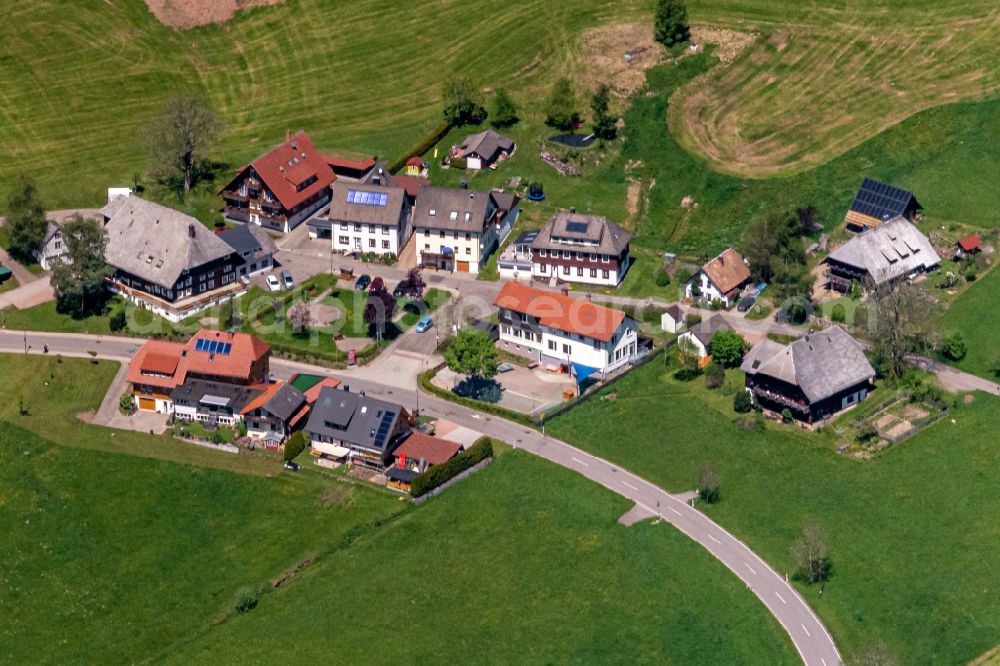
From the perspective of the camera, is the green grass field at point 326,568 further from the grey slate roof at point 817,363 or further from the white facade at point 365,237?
the white facade at point 365,237

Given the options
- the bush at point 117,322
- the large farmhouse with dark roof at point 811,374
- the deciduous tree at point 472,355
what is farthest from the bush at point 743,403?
the bush at point 117,322

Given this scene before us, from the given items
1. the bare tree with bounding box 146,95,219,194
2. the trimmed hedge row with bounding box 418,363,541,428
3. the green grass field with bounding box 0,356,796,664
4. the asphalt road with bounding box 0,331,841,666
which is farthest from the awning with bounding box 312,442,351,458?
the bare tree with bounding box 146,95,219,194

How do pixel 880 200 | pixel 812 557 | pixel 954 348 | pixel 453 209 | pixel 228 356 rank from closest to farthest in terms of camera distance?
pixel 812 557 → pixel 228 356 → pixel 954 348 → pixel 880 200 → pixel 453 209

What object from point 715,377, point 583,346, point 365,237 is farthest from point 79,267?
point 715,377

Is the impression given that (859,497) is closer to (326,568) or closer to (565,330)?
(565,330)

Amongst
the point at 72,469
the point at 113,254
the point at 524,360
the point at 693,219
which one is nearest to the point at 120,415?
the point at 72,469

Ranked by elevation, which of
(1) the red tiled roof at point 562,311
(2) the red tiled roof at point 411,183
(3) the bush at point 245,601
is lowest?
(3) the bush at point 245,601

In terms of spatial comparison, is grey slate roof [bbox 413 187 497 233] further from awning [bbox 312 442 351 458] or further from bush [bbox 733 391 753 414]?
bush [bbox 733 391 753 414]
